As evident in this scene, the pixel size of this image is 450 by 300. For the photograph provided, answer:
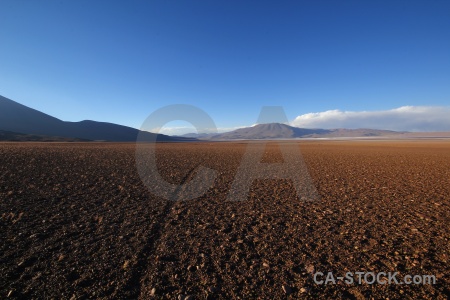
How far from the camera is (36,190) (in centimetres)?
1080

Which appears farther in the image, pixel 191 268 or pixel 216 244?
pixel 216 244

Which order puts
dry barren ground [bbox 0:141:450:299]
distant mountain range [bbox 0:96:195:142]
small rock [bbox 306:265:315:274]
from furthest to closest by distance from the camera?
distant mountain range [bbox 0:96:195:142] < small rock [bbox 306:265:315:274] < dry barren ground [bbox 0:141:450:299]

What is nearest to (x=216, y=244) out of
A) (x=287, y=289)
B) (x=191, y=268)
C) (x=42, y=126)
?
(x=191, y=268)

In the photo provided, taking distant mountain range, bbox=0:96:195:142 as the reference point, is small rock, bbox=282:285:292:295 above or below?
below

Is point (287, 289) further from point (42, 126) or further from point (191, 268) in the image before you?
point (42, 126)

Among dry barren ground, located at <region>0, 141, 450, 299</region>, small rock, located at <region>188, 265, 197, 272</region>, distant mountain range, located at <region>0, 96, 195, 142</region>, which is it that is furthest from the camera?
distant mountain range, located at <region>0, 96, 195, 142</region>

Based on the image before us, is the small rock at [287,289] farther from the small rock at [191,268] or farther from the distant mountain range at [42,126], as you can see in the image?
the distant mountain range at [42,126]

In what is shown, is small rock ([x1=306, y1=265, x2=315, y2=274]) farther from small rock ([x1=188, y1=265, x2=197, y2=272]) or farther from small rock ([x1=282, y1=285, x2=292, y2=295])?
small rock ([x1=188, y1=265, x2=197, y2=272])

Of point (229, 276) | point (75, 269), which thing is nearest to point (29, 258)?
point (75, 269)

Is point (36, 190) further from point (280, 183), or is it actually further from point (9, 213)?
point (280, 183)

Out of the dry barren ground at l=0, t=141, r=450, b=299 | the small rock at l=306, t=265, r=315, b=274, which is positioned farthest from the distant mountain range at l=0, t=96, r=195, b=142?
the small rock at l=306, t=265, r=315, b=274

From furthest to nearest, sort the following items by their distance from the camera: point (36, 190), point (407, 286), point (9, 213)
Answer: point (36, 190) → point (9, 213) → point (407, 286)

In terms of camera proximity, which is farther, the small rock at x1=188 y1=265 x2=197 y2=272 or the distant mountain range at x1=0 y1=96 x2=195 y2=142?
the distant mountain range at x1=0 y1=96 x2=195 y2=142

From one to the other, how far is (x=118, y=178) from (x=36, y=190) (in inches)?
174
